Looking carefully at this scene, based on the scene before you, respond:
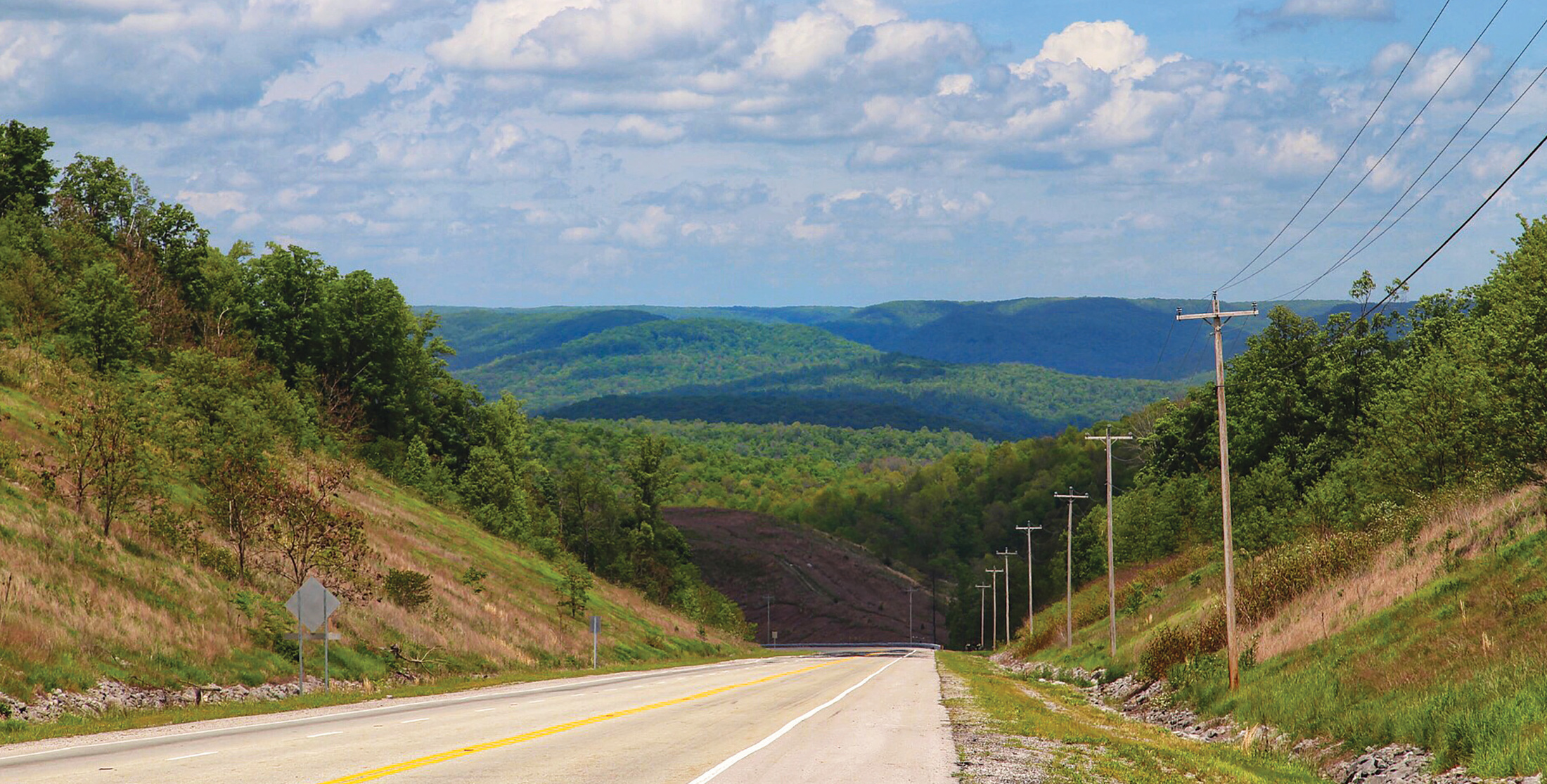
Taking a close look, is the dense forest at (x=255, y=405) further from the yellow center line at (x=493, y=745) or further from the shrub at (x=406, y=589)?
the yellow center line at (x=493, y=745)

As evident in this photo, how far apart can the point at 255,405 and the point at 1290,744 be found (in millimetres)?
47053

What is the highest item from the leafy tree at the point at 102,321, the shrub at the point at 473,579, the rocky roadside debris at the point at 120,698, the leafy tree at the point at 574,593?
the leafy tree at the point at 102,321

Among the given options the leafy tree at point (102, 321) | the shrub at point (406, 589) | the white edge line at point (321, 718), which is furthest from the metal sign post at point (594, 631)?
the leafy tree at point (102, 321)

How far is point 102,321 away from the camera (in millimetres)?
53812

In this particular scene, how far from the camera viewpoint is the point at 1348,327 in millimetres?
73625

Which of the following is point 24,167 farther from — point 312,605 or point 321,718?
point 321,718

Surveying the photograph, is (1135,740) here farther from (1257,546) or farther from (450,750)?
(1257,546)

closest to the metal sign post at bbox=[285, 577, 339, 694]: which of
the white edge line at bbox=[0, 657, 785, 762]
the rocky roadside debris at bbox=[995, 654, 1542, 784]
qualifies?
the white edge line at bbox=[0, 657, 785, 762]

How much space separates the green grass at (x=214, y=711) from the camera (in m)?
19.9

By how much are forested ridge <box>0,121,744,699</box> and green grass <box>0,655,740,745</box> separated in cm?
443

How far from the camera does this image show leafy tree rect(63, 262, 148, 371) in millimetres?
52938

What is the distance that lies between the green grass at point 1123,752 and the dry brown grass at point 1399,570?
4.86 metres

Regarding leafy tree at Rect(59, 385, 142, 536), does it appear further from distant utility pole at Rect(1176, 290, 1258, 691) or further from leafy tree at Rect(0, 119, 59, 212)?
leafy tree at Rect(0, 119, 59, 212)

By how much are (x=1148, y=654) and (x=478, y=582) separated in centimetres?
3171
